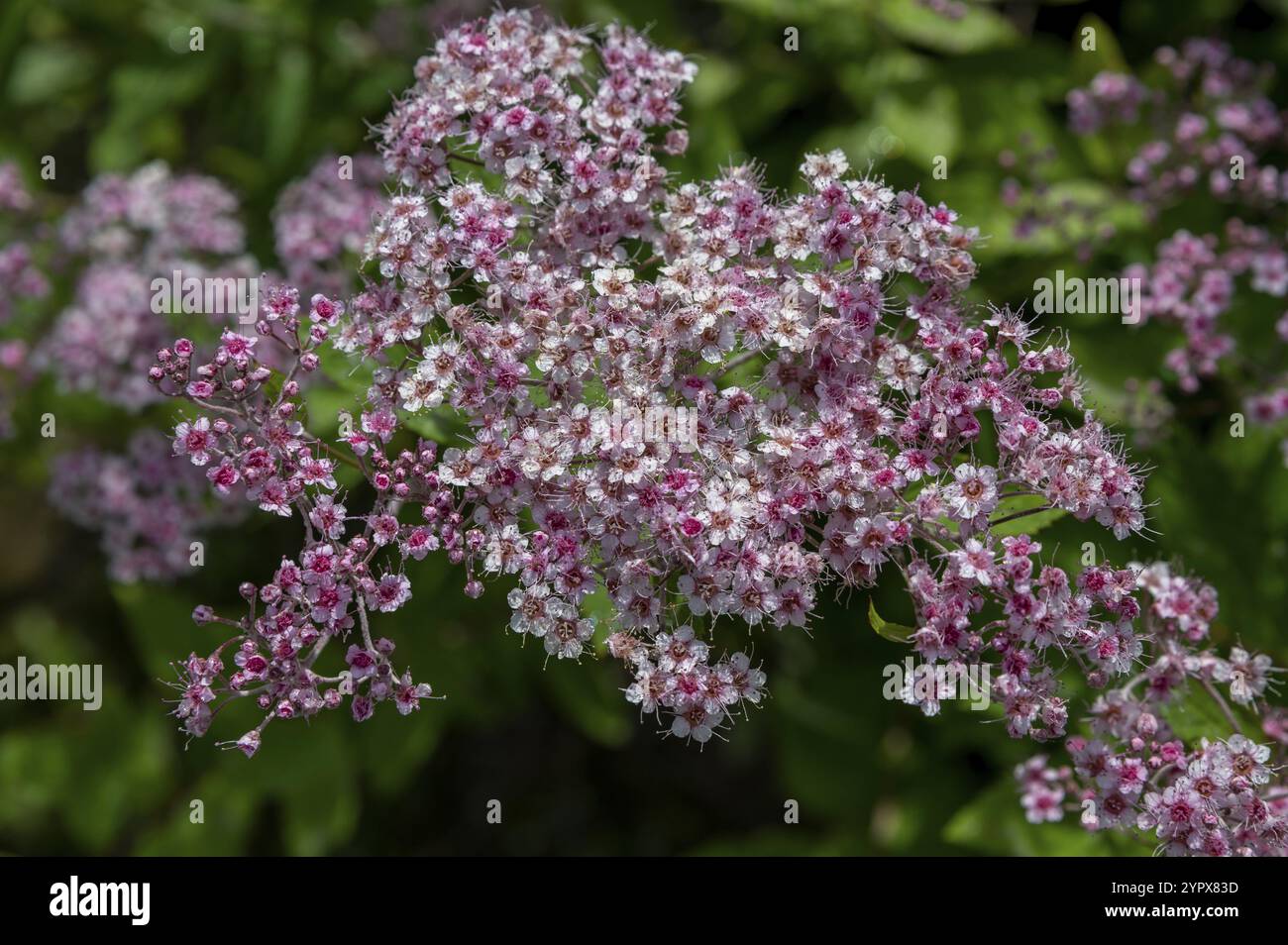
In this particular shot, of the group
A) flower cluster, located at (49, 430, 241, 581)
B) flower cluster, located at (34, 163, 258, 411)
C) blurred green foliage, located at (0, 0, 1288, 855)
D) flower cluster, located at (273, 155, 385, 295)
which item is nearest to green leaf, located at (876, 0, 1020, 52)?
blurred green foliage, located at (0, 0, 1288, 855)

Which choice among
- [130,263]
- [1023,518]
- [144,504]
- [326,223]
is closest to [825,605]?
[1023,518]

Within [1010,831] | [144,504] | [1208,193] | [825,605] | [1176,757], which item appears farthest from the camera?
[825,605]

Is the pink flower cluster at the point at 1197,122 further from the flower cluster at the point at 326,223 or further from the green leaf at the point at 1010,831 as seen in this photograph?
the flower cluster at the point at 326,223

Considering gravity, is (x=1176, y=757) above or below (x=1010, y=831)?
above

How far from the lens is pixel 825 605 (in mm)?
6305

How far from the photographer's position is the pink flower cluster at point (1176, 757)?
3746 mm

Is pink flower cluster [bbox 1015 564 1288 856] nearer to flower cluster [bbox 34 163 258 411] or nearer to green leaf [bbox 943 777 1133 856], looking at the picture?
green leaf [bbox 943 777 1133 856]

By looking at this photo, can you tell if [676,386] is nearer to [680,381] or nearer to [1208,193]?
[680,381]

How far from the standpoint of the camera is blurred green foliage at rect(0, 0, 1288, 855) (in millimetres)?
5602

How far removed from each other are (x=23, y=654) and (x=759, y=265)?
6.93 metres

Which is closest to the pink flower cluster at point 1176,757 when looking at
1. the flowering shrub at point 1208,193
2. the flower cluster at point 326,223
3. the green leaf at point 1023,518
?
the green leaf at point 1023,518

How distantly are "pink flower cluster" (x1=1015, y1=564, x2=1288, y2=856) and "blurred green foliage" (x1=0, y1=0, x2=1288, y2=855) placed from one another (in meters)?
0.64

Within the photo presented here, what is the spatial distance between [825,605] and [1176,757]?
260cm

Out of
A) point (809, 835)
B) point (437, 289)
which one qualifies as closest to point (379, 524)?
point (437, 289)
